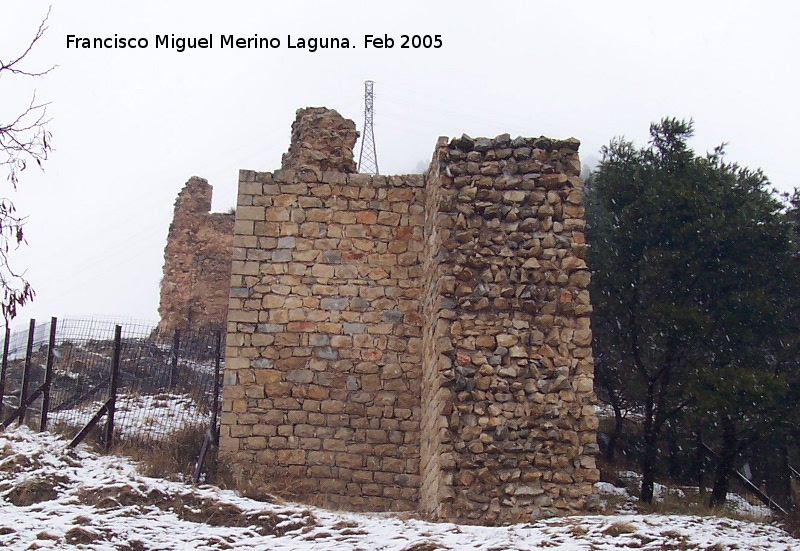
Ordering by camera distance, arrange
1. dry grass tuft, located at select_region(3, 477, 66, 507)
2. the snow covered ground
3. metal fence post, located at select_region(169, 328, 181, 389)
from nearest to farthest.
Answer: the snow covered ground
dry grass tuft, located at select_region(3, 477, 66, 507)
metal fence post, located at select_region(169, 328, 181, 389)

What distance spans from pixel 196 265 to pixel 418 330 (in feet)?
40.9

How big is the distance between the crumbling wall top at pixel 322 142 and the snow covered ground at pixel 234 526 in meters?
4.44

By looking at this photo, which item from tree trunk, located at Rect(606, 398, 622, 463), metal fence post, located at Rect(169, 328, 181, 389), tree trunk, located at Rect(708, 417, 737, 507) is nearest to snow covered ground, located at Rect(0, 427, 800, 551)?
metal fence post, located at Rect(169, 328, 181, 389)

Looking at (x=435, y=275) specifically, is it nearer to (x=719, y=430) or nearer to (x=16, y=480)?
(x=16, y=480)

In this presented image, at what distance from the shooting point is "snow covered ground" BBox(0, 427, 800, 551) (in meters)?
7.03

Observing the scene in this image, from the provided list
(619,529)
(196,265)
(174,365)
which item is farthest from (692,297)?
(196,265)

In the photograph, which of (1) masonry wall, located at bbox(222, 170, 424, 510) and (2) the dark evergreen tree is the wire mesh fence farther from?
(2) the dark evergreen tree

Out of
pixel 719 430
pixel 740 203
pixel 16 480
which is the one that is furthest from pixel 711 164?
pixel 16 480

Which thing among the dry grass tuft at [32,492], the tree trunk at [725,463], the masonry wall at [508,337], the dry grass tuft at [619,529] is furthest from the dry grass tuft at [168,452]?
the tree trunk at [725,463]

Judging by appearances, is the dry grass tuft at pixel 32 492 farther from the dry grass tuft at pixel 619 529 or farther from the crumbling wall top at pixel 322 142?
the dry grass tuft at pixel 619 529

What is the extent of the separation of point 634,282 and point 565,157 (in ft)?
21.5

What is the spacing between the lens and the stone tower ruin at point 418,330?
827 centimetres

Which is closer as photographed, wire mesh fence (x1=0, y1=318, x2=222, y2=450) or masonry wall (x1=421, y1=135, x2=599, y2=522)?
masonry wall (x1=421, y1=135, x2=599, y2=522)

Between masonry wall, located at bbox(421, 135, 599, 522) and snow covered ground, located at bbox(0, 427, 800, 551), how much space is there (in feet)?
1.71
